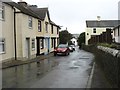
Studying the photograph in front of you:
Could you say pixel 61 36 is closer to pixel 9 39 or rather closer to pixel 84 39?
pixel 84 39

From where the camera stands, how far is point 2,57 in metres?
23.7

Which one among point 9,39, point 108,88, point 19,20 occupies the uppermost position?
point 19,20

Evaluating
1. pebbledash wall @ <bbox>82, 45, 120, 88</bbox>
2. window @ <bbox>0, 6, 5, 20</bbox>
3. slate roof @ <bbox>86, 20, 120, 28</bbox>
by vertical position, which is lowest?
pebbledash wall @ <bbox>82, 45, 120, 88</bbox>

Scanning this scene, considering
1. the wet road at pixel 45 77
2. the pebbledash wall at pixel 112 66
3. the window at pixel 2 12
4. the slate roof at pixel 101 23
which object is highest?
the slate roof at pixel 101 23

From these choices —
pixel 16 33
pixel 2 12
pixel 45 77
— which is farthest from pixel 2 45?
pixel 45 77

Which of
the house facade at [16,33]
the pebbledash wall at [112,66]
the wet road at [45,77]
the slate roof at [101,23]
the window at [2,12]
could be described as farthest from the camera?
the slate roof at [101,23]

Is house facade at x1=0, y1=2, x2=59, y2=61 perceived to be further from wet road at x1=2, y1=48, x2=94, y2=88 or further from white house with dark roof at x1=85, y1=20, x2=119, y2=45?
white house with dark roof at x1=85, y1=20, x2=119, y2=45

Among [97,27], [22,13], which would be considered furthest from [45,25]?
[97,27]

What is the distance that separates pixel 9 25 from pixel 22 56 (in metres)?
3.94

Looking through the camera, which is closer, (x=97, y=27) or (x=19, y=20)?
(x=19, y=20)

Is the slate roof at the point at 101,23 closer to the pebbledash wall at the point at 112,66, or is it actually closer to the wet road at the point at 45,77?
the wet road at the point at 45,77

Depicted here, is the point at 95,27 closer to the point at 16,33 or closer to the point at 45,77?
the point at 16,33

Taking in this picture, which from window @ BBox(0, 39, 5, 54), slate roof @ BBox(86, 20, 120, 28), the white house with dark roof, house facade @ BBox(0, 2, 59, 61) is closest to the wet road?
window @ BBox(0, 39, 5, 54)

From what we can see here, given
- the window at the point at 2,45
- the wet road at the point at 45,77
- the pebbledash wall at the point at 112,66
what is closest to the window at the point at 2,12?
the window at the point at 2,45
